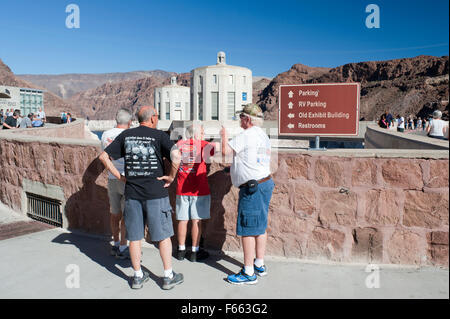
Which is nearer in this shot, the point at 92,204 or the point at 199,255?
the point at 199,255

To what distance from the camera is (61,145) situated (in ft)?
16.4

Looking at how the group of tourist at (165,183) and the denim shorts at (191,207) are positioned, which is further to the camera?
the denim shorts at (191,207)

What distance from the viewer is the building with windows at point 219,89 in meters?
49.1

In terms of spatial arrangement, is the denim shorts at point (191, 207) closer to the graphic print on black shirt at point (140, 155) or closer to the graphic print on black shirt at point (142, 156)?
the graphic print on black shirt at point (142, 156)

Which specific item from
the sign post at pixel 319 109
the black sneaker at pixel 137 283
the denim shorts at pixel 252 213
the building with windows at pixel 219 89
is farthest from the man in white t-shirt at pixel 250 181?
the building with windows at pixel 219 89

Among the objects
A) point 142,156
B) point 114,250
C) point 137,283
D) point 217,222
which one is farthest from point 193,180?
point 114,250

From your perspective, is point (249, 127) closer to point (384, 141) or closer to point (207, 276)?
point (207, 276)

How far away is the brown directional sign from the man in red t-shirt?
1.09m

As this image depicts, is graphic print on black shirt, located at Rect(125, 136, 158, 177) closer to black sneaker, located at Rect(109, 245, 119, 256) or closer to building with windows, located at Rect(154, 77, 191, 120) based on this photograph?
black sneaker, located at Rect(109, 245, 119, 256)

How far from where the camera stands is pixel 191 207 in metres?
3.83

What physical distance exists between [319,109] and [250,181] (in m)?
1.55

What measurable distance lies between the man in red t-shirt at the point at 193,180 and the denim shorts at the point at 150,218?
0.54 meters

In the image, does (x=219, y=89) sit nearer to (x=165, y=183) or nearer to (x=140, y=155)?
(x=165, y=183)

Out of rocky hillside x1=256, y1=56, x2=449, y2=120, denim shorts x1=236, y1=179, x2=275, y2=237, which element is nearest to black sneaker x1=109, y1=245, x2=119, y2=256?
denim shorts x1=236, y1=179, x2=275, y2=237
